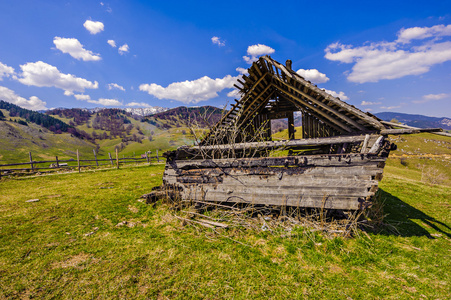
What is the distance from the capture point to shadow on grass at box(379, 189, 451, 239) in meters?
5.12

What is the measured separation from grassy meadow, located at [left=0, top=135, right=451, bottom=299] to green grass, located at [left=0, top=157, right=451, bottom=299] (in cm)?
2

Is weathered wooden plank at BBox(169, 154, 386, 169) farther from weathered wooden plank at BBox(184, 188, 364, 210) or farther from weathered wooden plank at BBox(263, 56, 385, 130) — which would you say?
weathered wooden plank at BBox(263, 56, 385, 130)

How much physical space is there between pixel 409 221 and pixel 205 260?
6861 millimetres

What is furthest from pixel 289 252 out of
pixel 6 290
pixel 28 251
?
pixel 28 251

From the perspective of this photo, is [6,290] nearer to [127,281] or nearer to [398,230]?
[127,281]

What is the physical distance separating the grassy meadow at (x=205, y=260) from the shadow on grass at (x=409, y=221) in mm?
42

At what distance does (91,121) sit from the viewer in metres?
178

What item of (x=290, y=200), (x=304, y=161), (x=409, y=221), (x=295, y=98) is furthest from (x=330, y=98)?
(x=409, y=221)

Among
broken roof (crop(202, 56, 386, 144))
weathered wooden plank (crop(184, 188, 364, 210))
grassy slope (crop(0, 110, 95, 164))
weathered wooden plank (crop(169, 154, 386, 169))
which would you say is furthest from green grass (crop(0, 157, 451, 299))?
grassy slope (crop(0, 110, 95, 164))

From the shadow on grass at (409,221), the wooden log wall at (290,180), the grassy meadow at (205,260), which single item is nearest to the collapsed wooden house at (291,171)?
the wooden log wall at (290,180)

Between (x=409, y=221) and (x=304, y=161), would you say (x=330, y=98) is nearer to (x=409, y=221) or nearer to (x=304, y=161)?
(x=304, y=161)

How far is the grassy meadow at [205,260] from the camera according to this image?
3.03 m

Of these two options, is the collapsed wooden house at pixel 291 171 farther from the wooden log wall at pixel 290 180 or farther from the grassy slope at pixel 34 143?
the grassy slope at pixel 34 143

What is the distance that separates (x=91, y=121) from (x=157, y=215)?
723 feet
